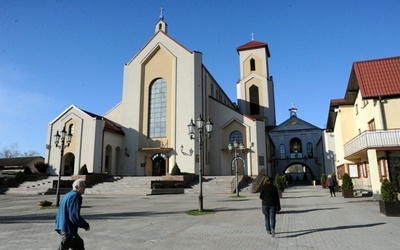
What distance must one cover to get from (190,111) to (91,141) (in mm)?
11440

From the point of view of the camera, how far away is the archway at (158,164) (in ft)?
117

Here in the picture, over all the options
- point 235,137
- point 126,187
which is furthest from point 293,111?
point 126,187

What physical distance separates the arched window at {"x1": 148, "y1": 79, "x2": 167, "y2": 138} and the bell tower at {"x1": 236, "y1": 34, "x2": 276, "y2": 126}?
19770 mm

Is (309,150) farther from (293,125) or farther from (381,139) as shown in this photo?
(381,139)

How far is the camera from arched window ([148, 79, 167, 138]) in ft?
117

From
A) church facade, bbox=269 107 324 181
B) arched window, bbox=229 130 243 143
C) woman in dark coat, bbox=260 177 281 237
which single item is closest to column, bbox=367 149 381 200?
woman in dark coat, bbox=260 177 281 237

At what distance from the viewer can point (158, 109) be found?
36250 millimetres

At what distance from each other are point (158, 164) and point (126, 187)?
9582 millimetres

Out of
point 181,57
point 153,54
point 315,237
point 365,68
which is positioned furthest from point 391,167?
point 153,54

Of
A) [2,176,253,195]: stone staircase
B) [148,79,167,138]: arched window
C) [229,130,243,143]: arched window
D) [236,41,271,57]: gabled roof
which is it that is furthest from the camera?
[236,41,271,57]: gabled roof

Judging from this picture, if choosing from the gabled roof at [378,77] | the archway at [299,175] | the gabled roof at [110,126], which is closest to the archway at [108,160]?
the gabled roof at [110,126]

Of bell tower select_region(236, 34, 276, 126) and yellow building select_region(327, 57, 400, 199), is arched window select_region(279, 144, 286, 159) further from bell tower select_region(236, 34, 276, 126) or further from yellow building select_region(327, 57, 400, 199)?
yellow building select_region(327, 57, 400, 199)

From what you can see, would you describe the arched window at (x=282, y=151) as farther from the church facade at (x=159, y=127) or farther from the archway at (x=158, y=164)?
the archway at (x=158, y=164)

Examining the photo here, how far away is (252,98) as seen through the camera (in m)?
53.5
